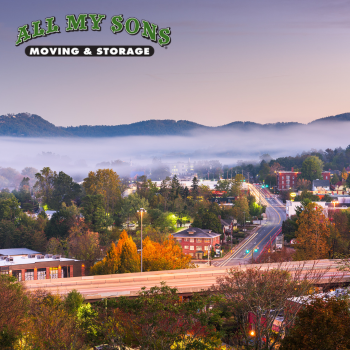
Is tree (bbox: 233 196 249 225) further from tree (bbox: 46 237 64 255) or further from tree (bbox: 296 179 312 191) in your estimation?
tree (bbox: 296 179 312 191)

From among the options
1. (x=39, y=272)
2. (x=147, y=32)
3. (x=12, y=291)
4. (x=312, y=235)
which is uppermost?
(x=147, y=32)

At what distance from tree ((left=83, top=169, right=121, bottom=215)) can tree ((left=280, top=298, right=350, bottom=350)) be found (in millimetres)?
51279

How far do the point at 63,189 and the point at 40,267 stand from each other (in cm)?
3747

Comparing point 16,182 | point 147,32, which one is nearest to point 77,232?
point 147,32

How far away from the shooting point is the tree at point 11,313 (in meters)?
11.3

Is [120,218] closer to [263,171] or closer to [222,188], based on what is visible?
[222,188]

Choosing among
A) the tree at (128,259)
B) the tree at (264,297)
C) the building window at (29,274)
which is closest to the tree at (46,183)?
the building window at (29,274)

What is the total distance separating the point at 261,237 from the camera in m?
54.7

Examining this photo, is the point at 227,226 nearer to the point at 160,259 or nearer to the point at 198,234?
the point at 198,234

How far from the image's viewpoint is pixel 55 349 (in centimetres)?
1152

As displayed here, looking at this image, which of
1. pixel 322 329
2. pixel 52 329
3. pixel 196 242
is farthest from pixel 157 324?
pixel 196 242

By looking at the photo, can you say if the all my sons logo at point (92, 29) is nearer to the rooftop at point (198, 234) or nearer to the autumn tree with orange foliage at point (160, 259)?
the autumn tree with orange foliage at point (160, 259)

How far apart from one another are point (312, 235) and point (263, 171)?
8811cm

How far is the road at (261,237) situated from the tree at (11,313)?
28.6 metres
